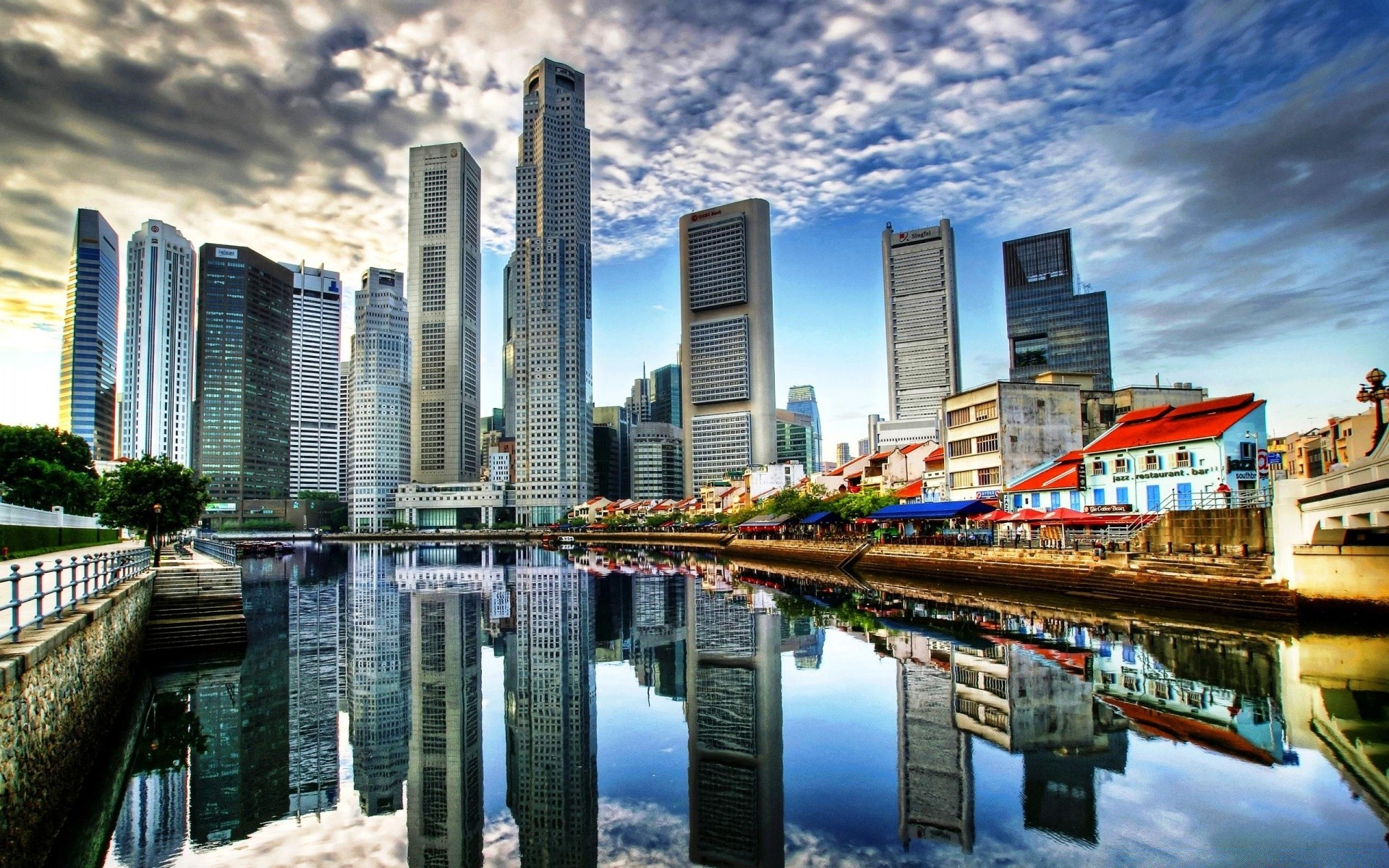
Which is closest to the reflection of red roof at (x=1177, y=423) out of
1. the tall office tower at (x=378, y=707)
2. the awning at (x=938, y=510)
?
the awning at (x=938, y=510)

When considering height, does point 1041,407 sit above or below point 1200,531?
above

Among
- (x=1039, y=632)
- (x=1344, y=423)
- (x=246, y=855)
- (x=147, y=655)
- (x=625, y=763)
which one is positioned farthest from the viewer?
(x=1344, y=423)

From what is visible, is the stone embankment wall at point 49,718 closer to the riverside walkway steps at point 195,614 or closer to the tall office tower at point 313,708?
the tall office tower at point 313,708

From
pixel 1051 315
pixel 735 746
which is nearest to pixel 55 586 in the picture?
pixel 735 746

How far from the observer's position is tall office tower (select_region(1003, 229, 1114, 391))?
173 meters

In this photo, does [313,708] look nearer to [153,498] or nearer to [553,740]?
[553,740]

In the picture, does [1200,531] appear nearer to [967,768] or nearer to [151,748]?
[967,768]

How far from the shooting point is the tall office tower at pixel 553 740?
1218 cm

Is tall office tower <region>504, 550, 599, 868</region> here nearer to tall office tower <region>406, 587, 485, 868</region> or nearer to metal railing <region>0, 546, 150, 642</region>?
tall office tower <region>406, 587, 485, 868</region>

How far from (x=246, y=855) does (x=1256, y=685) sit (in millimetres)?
21441

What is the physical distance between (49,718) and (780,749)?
39.5ft

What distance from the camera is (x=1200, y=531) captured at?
110 feet

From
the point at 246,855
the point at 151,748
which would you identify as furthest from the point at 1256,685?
the point at 151,748

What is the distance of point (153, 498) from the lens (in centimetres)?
5025
